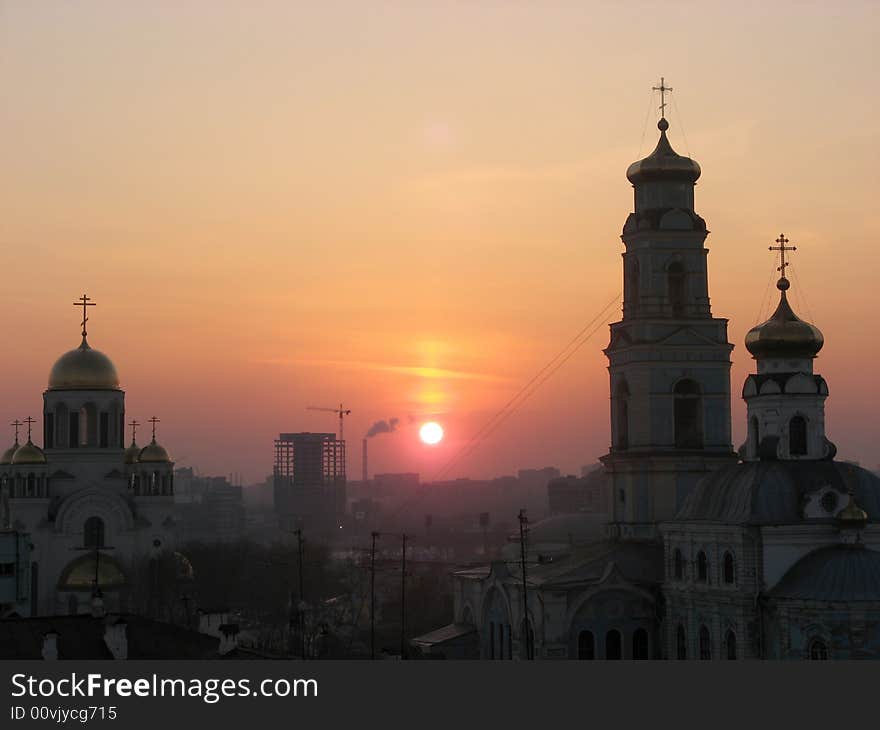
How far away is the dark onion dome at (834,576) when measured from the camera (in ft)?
145

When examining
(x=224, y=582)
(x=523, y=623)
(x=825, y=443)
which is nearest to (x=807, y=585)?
(x=825, y=443)

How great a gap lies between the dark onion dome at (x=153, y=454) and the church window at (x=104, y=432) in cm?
261

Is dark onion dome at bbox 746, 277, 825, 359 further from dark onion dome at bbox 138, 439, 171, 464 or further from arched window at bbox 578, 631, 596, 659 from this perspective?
dark onion dome at bbox 138, 439, 171, 464

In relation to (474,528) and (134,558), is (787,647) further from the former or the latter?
(474,528)

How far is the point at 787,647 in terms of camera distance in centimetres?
4503

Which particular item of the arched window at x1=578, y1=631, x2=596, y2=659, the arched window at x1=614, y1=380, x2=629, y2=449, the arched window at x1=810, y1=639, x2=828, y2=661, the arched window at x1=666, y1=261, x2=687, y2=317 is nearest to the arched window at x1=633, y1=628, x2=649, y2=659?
the arched window at x1=578, y1=631, x2=596, y2=659

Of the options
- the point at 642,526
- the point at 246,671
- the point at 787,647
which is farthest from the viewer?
the point at 642,526

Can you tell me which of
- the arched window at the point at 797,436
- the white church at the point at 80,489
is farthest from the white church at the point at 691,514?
the white church at the point at 80,489

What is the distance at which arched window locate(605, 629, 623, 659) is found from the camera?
50.5 metres

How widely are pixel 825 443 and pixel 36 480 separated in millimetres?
36319

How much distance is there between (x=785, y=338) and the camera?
49875 millimetres

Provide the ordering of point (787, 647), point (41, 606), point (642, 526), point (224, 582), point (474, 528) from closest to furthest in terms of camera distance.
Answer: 1. point (787, 647)
2. point (642, 526)
3. point (41, 606)
4. point (224, 582)
5. point (474, 528)

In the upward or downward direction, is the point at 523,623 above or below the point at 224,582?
below

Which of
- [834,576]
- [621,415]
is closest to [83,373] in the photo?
[621,415]
